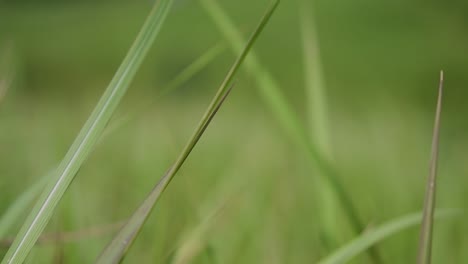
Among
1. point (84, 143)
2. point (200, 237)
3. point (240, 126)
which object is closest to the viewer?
point (84, 143)

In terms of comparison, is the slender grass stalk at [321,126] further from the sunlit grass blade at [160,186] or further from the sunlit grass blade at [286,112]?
the sunlit grass blade at [160,186]

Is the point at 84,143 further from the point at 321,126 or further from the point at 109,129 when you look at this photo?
the point at 321,126

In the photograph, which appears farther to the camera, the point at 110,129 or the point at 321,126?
the point at 321,126

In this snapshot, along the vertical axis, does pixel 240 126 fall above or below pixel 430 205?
above

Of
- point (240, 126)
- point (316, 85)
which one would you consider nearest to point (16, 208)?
point (316, 85)

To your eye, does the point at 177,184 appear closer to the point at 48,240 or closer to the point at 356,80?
the point at 48,240

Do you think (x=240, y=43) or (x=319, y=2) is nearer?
(x=240, y=43)

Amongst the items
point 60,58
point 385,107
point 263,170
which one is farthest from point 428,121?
point 60,58
